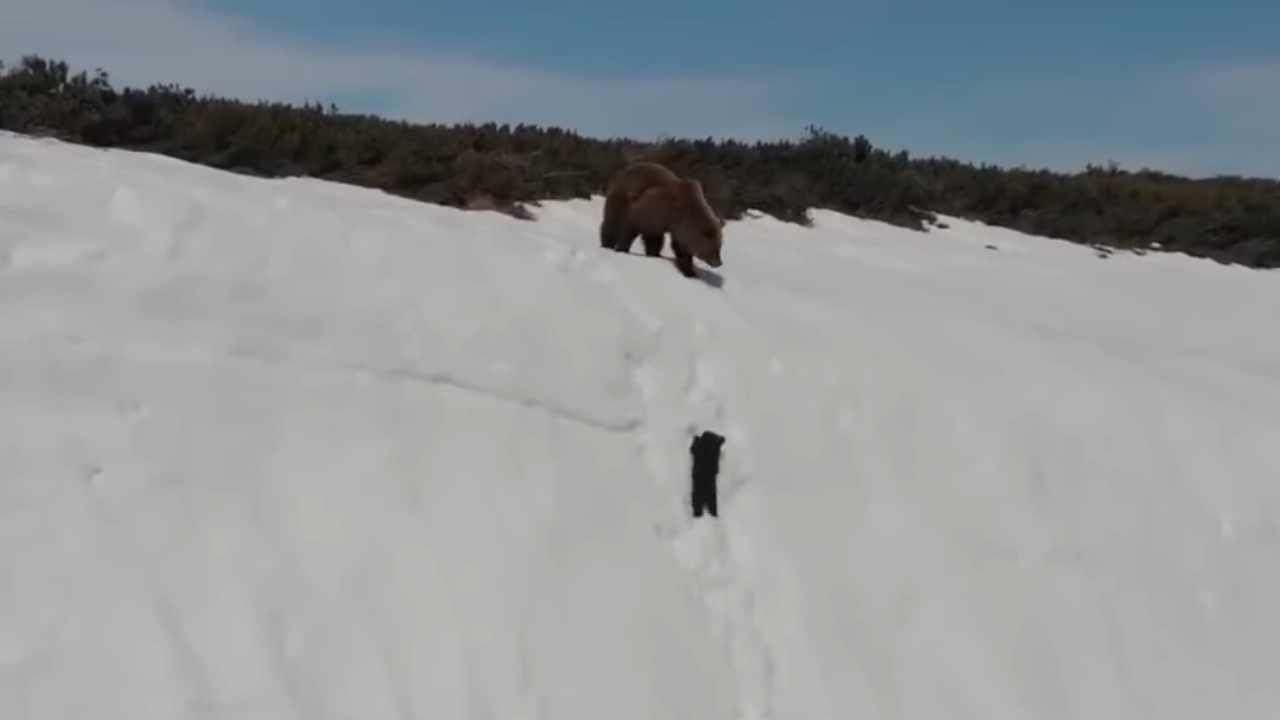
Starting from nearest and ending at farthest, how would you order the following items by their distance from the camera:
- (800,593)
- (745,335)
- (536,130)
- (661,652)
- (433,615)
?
(433,615), (661,652), (800,593), (745,335), (536,130)

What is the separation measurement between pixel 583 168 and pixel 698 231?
8.30 m

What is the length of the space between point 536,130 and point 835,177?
497 centimetres

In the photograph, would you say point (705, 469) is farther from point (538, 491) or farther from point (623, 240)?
point (623, 240)

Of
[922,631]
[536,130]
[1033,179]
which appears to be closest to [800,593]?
[922,631]

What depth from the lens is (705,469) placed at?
21.5ft

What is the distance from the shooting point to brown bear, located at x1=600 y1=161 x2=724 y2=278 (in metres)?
9.04

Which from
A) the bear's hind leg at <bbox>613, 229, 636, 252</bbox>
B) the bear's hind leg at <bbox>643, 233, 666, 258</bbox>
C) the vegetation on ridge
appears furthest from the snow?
the vegetation on ridge

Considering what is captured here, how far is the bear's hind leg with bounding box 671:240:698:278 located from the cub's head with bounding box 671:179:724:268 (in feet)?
0.13

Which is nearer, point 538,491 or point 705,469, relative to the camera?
point 538,491

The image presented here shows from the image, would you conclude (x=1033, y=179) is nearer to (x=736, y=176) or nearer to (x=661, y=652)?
(x=736, y=176)

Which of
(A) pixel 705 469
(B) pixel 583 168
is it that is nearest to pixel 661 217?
(A) pixel 705 469

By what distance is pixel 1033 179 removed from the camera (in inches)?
1061

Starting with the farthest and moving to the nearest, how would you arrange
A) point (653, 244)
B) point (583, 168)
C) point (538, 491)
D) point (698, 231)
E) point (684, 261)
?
point (583, 168)
point (653, 244)
point (698, 231)
point (684, 261)
point (538, 491)

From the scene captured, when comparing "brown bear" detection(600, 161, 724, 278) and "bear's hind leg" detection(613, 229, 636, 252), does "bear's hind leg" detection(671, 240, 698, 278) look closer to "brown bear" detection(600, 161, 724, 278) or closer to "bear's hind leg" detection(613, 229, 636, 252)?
"brown bear" detection(600, 161, 724, 278)
